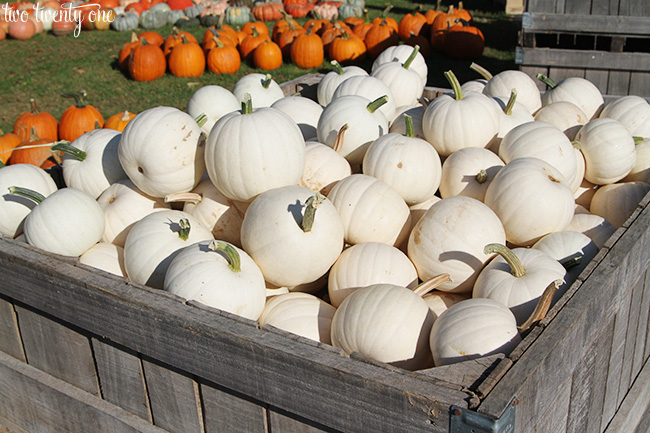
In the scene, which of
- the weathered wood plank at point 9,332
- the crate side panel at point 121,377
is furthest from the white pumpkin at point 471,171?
the weathered wood plank at point 9,332

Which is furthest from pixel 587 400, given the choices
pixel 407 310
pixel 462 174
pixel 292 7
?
pixel 292 7

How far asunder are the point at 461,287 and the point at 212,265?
0.97m

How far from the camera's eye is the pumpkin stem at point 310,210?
7.04 feet

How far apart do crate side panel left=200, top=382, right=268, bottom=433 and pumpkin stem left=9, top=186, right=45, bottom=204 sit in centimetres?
127

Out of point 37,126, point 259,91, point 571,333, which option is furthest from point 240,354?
point 37,126

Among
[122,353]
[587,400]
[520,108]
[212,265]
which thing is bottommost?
[587,400]

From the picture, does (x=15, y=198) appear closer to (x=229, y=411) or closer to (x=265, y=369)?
(x=229, y=411)

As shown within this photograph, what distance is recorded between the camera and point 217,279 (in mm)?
2074

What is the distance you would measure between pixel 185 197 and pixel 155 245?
372 mm

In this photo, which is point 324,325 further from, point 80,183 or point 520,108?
point 520,108

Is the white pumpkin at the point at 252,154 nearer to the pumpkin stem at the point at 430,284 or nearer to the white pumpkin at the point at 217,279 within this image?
the white pumpkin at the point at 217,279

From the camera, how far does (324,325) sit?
7.23 feet

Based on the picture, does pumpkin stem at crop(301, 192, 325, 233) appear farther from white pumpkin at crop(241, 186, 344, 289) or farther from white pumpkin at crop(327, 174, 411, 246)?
white pumpkin at crop(327, 174, 411, 246)

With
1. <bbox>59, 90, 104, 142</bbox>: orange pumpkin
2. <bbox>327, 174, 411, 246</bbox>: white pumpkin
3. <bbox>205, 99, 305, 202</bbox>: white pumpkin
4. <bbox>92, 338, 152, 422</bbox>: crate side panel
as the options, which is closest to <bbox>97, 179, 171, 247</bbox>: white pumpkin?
<bbox>205, 99, 305, 202</bbox>: white pumpkin
